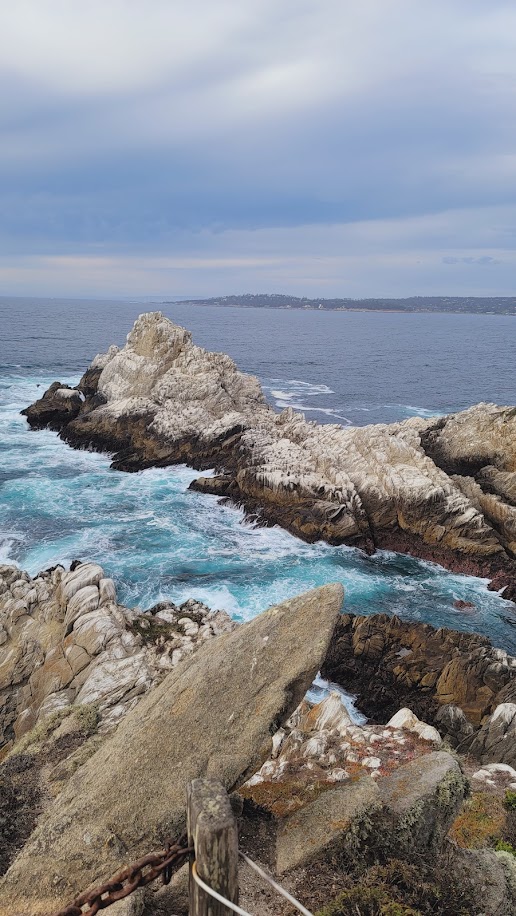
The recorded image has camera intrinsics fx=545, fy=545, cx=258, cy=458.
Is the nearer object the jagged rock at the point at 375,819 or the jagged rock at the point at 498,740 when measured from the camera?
the jagged rock at the point at 375,819

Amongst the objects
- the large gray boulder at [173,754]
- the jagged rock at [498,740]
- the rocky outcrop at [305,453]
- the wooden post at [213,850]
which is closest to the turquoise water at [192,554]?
the rocky outcrop at [305,453]

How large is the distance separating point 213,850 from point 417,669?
16.9 meters

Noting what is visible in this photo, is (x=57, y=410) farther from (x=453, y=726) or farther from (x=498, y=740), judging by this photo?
(x=498, y=740)

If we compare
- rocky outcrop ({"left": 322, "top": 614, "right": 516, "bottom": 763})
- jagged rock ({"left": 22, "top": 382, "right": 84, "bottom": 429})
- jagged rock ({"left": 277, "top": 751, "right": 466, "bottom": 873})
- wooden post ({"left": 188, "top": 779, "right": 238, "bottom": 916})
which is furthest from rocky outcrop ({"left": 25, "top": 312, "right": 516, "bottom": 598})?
wooden post ({"left": 188, "top": 779, "right": 238, "bottom": 916})

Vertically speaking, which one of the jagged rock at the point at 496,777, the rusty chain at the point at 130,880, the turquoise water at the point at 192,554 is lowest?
the turquoise water at the point at 192,554

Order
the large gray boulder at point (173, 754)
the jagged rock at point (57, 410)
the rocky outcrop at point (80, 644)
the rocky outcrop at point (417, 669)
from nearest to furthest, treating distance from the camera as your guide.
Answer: the large gray boulder at point (173, 754) < the rocky outcrop at point (80, 644) < the rocky outcrop at point (417, 669) < the jagged rock at point (57, 410)

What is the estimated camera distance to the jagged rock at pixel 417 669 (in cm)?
1762

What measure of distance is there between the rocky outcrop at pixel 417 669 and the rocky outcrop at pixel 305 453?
862 centimetres

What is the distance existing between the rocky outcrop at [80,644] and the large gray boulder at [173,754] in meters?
5.09

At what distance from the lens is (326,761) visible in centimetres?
971

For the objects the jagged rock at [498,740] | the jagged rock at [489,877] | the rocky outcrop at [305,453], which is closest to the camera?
the jagged rock at [489,877]

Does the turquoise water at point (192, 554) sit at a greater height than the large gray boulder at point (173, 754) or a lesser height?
lesser

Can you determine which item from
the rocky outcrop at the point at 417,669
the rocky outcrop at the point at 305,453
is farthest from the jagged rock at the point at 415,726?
the rocky outcrop at the point at 305,453

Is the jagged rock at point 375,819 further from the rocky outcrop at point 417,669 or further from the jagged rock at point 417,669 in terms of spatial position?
the jagged rock at point 417,669
